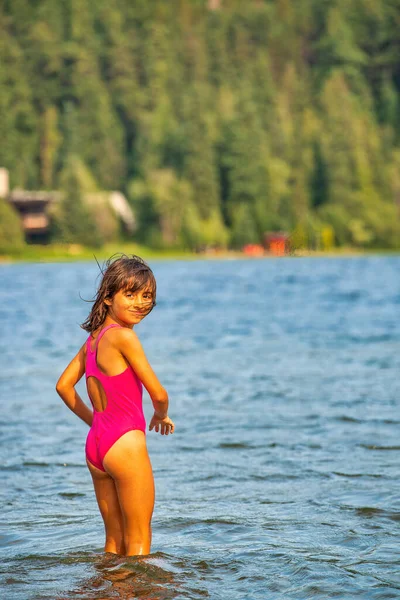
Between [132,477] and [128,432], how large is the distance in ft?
0.83

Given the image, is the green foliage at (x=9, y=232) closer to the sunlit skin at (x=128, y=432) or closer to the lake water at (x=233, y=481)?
the lake water at (x=233, y=481)

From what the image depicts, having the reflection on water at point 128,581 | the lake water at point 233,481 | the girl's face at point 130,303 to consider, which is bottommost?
the lake water at point 233,481

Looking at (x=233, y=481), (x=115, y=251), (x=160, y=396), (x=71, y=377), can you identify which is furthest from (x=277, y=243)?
(x=160, y=396)

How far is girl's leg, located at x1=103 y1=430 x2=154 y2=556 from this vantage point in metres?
6.07

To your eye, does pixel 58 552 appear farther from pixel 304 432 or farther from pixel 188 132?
pixel 188 132

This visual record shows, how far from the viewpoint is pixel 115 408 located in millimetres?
6086

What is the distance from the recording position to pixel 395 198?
435 feet

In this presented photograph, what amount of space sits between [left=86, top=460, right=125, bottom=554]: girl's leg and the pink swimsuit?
0.12 metres

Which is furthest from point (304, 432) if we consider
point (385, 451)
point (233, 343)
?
point (233, 343)

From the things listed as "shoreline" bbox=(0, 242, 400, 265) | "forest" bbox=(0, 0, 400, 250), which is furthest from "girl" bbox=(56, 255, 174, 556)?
"forest" bbox=(0, 0, 400, 250)

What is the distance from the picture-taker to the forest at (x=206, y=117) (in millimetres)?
122875

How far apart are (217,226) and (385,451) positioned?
355 ft

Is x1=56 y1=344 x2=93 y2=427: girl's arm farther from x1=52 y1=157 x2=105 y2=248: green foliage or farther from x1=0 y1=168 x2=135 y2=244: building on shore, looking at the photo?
x1=0 y1=168 x2=135 y2=244: building on shore

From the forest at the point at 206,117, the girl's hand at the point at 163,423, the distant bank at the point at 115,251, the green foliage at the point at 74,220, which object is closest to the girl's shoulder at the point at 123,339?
the girl's hand at the point at 163,423
